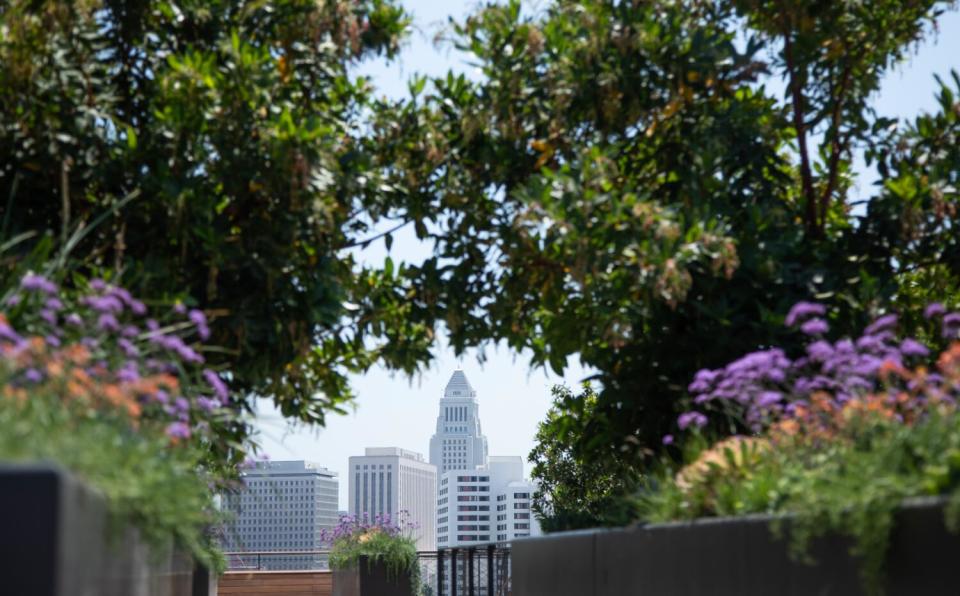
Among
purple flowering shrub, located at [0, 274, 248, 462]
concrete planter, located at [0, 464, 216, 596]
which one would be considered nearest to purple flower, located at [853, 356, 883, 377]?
purple flowering shrub, located at [0, 274, 248, 462]

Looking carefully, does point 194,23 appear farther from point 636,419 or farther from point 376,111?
point 636,419

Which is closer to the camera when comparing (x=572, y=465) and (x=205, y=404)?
(x=205, y=404)

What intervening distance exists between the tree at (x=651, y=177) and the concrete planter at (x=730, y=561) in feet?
4.60

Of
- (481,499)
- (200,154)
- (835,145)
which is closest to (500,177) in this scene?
(200,154)

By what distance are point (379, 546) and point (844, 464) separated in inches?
412

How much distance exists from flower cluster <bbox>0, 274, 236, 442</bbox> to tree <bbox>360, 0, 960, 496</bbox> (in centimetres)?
270

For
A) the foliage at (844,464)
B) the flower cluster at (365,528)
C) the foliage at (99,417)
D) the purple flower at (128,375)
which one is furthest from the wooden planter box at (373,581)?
the purple flower at (128,375)

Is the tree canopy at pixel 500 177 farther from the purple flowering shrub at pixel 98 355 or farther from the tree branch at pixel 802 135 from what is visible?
the purple flowering shrub at pixel 98 355

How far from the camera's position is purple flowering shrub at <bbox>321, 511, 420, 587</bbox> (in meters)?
13.8

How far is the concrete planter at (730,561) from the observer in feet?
11.5

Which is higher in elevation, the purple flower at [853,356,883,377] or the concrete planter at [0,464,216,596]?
the purple flower at [853,356,883,377]

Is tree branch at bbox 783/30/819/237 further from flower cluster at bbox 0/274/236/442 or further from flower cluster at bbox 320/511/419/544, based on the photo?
flower cluster at bbox 320/511/419/544

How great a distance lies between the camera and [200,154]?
6.49 meters

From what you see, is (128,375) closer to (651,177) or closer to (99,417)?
(99,417)
